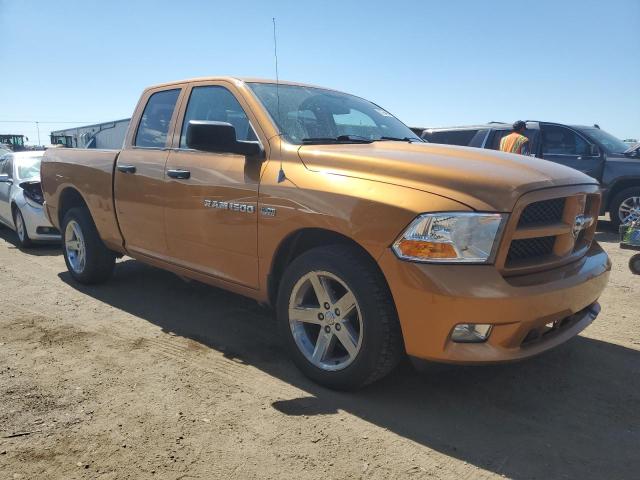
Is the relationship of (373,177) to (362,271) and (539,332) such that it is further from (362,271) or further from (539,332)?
(539,332)

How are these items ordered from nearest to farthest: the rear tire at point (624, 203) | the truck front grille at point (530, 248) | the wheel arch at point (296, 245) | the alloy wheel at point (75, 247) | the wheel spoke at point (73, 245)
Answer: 1. the truck front grille at point (530, 248)
2. the wheel arch at point (296, 245)
3. the alloy wheel at point (75, 247)
4. the wheel spoke at point (73, 245)
5. the rear tire at point (624, 203)

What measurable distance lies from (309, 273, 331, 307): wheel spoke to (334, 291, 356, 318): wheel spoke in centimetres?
8

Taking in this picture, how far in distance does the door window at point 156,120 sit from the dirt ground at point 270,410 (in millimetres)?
1553

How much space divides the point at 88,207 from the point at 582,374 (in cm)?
459

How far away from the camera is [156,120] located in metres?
4.61

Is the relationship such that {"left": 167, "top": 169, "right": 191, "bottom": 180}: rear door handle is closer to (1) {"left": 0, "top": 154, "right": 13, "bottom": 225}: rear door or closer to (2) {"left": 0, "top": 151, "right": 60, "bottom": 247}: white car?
(2) {"left": 0, "top": 151, "right": 60, "bottom": 247}: white car

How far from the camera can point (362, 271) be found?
2857 mm

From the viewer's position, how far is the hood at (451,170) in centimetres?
269

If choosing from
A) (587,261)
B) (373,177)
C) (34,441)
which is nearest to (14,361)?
(34,441)

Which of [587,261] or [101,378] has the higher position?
[587,261]

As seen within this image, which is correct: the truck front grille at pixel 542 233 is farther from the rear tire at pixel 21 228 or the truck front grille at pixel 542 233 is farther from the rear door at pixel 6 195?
the rear door at pixel 6 195

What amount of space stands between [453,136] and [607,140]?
2.84 meters

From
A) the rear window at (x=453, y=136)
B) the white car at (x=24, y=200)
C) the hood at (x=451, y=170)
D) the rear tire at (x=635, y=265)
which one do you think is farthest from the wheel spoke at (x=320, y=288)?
the rear window at (x=453, y=136)

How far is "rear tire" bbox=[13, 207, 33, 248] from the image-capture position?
7758 mm
